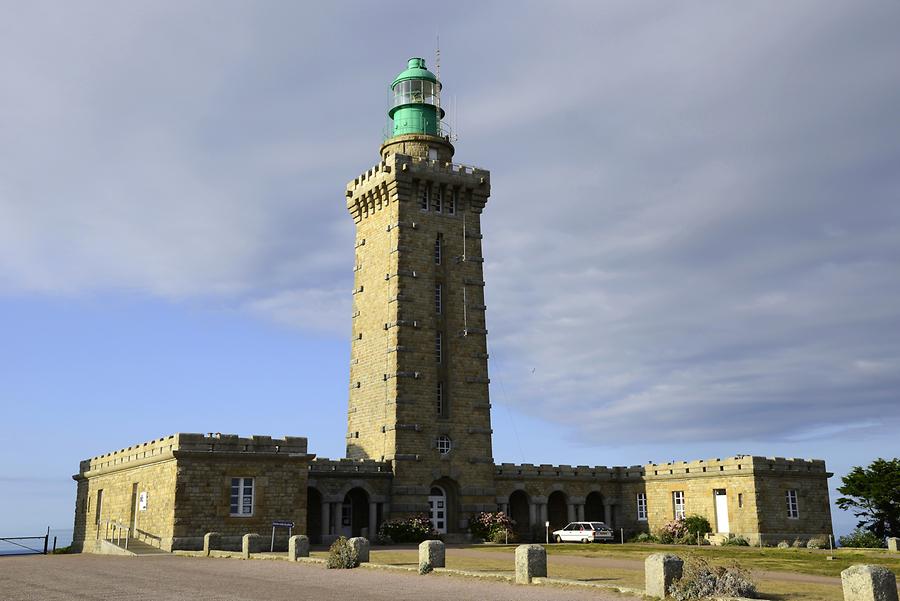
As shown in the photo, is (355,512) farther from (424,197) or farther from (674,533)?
(424,197)

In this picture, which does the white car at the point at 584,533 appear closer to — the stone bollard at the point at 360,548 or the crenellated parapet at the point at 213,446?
the crenellated parapet at the point at 213,446

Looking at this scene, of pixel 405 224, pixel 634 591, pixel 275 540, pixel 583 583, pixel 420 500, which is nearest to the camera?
pixel 634 591

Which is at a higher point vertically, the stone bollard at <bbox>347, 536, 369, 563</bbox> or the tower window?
the tower window

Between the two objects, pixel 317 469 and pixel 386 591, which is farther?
pixel 317 469

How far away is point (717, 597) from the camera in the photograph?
1582cm

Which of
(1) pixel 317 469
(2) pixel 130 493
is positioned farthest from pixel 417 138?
(2) pixel 130 493

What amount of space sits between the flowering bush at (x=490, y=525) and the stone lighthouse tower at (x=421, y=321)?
1.93 feet

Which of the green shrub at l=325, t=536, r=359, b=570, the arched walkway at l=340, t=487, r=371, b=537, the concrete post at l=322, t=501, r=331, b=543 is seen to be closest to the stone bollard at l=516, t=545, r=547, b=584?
the green shrub at l=325, t=536, r=359, b=570

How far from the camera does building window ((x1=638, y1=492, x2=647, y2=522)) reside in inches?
1922

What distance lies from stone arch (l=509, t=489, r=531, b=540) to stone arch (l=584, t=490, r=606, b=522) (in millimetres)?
4214

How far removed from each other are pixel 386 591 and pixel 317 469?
2250 centimetres

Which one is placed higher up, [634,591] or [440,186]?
[440,186]

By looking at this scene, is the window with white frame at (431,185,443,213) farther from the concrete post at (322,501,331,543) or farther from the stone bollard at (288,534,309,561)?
the stone bollard at (288,534,309,561)

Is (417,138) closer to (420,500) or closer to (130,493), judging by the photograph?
(420,500)
